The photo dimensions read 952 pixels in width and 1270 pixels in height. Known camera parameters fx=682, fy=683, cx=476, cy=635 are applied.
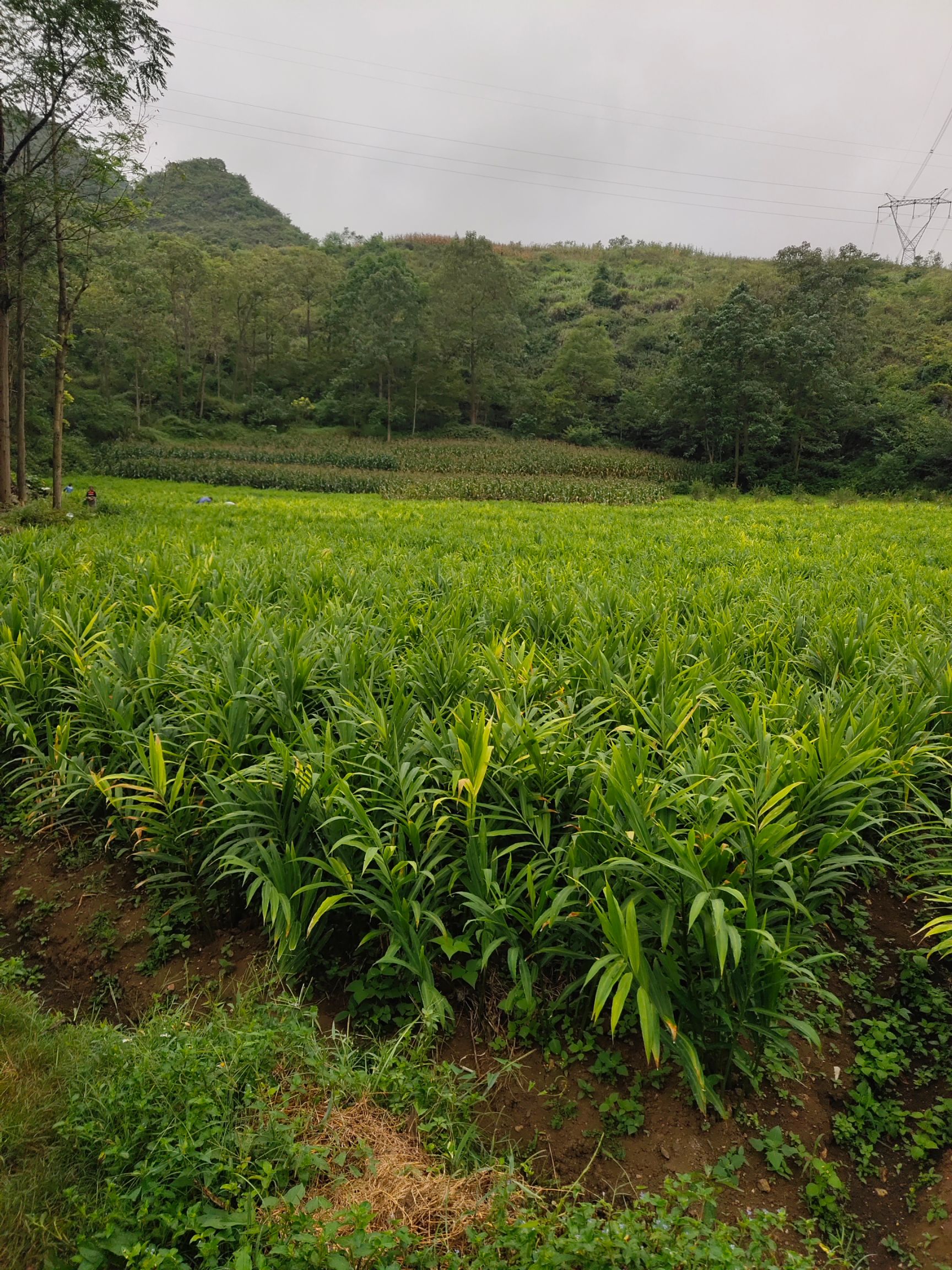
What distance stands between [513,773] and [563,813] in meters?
0.36

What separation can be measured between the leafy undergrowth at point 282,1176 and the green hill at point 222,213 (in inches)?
3090

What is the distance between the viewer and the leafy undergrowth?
4.79 feet

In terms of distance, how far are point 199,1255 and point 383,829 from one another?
1292 millimetres

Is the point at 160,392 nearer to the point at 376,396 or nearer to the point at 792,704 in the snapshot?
the point at 376,396

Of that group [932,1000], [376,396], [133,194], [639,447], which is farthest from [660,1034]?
[376,396]

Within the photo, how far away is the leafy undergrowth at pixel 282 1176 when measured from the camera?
146 cm

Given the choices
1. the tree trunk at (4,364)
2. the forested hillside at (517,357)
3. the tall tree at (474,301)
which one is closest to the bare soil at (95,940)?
the tree trunk at (4,364)

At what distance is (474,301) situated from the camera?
123ft

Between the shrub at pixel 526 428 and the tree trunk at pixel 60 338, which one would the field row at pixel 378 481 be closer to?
the shrub at pixel 526 428

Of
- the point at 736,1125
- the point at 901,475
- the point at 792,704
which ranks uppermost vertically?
the point at 901,475

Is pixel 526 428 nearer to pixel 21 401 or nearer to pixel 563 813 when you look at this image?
pixel 21 401

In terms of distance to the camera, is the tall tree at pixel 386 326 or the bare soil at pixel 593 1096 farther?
the tall tree at pixel 386 326

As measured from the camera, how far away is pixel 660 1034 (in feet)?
6.74

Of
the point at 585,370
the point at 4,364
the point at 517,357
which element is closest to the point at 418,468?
the point at 585,370
